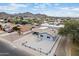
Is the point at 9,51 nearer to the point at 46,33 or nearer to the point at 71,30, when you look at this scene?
the point at 46,33

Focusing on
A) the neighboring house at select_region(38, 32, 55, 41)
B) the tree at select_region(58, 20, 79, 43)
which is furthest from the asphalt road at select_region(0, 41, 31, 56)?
the tree at select_region(58, 20, 79, 43)

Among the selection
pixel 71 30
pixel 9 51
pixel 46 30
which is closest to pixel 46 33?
pixel 46 30

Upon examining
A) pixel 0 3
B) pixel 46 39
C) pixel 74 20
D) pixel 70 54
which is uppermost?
pixel 0 3

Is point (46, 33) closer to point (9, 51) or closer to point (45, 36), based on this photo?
point (45, 36)

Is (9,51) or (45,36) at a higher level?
(45,36)

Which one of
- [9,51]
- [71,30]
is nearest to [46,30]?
[71,30]

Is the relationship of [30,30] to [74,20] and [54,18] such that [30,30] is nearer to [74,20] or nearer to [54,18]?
[54,18]

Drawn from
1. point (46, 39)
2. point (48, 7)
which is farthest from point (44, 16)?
point (46, 39)
